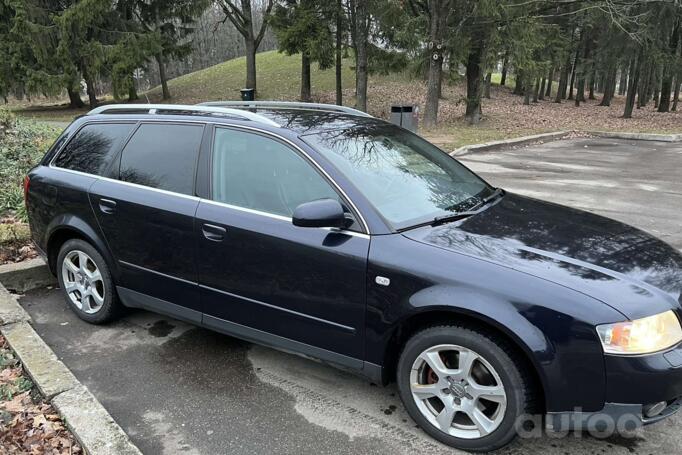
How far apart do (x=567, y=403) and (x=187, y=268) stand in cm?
235

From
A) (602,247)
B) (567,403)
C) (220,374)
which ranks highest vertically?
(602,247)

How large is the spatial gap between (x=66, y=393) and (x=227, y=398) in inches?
35.3

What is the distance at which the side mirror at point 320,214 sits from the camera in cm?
280

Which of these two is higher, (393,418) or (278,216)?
(278,216)

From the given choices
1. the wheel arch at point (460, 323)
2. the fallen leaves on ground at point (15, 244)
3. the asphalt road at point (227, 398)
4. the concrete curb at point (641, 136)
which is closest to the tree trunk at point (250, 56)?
the concrete curb at point (641, 136)

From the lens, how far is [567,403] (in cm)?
243

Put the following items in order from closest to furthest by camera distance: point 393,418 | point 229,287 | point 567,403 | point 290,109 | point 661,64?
point 567,403 → point 393,418 → point 229,287 → point 290,109 → point 661,64

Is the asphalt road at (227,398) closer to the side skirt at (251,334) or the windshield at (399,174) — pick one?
the side skirt at (251,334)

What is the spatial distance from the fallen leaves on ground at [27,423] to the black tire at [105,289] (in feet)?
2.63

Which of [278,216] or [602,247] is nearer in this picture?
[602,247]

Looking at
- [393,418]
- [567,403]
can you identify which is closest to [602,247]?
[567,403]

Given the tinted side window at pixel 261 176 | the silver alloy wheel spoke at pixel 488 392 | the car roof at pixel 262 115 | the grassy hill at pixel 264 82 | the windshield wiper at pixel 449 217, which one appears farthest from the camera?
the grassy hill at pixel 264 82

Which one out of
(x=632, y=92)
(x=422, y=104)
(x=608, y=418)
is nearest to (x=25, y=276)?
(x=608, y=418)

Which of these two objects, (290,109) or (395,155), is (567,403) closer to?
(395,155)
